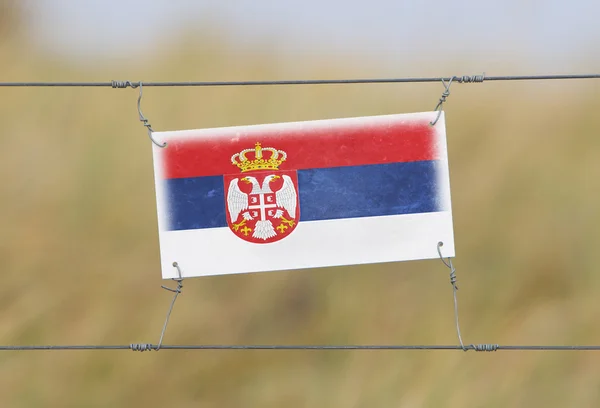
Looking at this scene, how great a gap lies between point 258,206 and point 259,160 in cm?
19

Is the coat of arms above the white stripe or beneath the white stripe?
above

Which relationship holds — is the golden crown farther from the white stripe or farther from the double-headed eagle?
the white stripe

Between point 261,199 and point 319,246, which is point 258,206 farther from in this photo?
point 319,246

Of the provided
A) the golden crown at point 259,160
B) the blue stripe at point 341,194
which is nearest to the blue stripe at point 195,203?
the blue stripe at point 341,194

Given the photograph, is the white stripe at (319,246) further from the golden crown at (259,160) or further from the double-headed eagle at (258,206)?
the golden crown at (259,160)

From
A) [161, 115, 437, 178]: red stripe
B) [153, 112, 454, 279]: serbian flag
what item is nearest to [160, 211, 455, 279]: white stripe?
[153, 112, 454, 279]: serbian flag

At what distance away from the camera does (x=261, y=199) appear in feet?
9.95

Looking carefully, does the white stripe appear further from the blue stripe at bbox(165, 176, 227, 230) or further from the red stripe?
the red stripe

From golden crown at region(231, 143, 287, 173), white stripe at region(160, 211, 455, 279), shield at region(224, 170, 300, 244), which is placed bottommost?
white stripe at region(160, 211, 455, 279)

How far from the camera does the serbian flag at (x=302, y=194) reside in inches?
119

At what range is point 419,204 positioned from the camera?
3021 millimetres

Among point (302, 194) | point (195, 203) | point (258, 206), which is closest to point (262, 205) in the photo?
point (258, 206)

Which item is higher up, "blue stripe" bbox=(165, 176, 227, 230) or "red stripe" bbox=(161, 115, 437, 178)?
"red stripe" bbox=(161, 115, 437, 178)

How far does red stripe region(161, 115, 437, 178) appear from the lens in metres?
3.04
